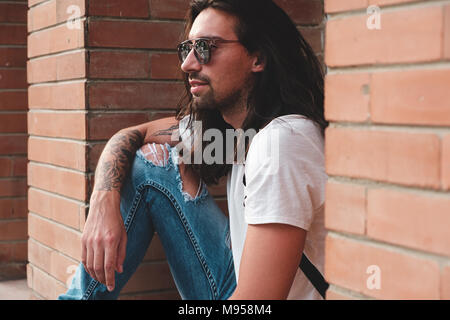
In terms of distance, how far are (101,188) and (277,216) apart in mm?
887

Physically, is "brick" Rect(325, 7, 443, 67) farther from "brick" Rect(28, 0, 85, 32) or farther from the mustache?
"brick" Rect(28, 0, 85, 32)

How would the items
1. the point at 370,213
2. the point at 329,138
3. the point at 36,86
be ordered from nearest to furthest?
the point at 370,213
the point at 329,138
the point at 36,86

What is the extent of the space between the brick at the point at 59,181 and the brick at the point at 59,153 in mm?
36

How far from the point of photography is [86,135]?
9.10ft

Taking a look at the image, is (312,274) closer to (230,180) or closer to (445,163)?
(230,180)

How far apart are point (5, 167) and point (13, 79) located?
58 cm

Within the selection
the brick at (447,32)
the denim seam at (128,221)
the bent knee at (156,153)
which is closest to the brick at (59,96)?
the bent knee at (156,153)

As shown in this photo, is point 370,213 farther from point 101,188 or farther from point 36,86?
point 36,86

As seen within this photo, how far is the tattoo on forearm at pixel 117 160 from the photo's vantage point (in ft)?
7.95

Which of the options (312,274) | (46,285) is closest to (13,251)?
(46,285)

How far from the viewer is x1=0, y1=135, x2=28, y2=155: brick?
419 cm

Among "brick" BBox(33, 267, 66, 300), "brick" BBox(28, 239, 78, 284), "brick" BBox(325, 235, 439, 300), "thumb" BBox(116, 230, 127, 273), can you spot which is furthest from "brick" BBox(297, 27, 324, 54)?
"brick" BBox(325, 235, 439, 300)

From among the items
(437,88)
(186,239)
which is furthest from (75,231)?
(437,88)

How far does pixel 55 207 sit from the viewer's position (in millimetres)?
3146
